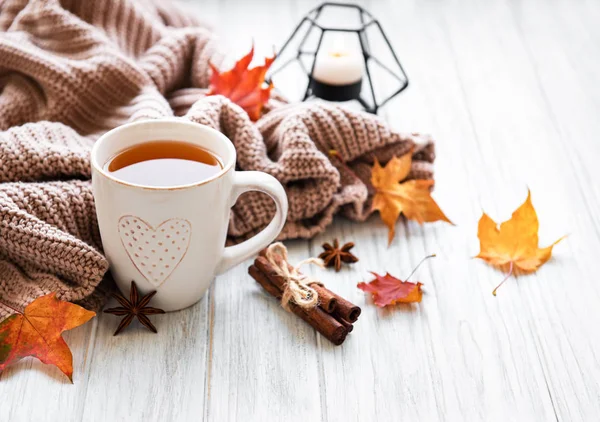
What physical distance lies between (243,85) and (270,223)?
36 cm

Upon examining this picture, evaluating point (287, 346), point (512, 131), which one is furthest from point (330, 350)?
point (512, 131)

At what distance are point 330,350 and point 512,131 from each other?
0.73 meters

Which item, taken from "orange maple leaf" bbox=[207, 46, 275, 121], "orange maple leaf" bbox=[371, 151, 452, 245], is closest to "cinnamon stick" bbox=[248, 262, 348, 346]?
"orange maple leaf" bbox=[371, 151, 452, 245]

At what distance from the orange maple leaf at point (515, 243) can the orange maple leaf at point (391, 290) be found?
0.15 m

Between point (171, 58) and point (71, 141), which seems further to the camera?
point (171, 58)

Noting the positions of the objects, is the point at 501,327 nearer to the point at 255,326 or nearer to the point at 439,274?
the point at 439,274

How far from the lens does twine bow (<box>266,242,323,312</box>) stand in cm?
105

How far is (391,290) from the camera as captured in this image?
1.11 m

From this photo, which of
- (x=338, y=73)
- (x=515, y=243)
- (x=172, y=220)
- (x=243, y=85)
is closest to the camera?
(x=172, y=220)

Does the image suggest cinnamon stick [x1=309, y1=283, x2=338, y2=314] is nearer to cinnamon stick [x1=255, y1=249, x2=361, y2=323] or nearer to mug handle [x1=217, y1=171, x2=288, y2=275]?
cinnamon stick [x1=255, y1=249, x2=361, y2=323]

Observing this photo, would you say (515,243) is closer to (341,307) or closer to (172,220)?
(341,307)

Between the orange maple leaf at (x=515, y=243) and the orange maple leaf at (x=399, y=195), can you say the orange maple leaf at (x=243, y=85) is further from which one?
the orange maple leaf at (x=515, y=243)

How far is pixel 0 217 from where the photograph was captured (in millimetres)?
989

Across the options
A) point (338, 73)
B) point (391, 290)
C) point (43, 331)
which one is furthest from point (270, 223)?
point (338, 73)
